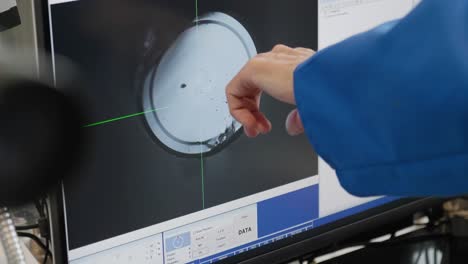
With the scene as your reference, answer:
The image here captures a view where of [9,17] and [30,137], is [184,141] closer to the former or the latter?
[9,17]

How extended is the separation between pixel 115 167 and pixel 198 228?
119mm

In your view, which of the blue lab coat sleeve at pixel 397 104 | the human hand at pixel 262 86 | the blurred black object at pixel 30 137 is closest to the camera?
the blurred black object at pixel 30 137

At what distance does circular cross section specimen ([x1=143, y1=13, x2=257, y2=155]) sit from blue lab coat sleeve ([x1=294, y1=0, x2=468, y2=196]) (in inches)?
6.6

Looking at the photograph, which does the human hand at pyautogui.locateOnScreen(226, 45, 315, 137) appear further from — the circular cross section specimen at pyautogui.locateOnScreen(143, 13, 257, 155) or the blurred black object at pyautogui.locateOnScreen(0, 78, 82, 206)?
the blurred black object at pyautogui.locateOnScreen(0, 78, 82, 206)

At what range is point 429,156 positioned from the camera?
0.46 metres

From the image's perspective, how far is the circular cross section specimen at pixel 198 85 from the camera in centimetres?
64

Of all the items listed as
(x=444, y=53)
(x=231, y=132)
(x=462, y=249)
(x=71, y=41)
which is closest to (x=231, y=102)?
(x=231, y=132)

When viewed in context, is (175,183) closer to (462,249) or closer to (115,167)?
(115,167)

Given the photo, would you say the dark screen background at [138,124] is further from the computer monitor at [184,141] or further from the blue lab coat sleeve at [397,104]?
the blue lab coat sleeve at [397,104]

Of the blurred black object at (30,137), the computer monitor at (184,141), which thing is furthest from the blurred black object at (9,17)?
the blurred black object at (30,137)

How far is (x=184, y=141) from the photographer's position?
0.67 metres

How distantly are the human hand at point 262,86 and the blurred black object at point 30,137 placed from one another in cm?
30

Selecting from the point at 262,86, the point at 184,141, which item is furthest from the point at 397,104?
the point at 184,141

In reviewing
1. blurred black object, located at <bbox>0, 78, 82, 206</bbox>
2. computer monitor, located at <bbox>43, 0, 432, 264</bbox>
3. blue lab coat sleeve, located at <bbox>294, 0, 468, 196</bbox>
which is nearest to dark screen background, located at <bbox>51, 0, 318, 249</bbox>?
computer monitor, located at <bbox>43, 0, 432, 264</bbox>
